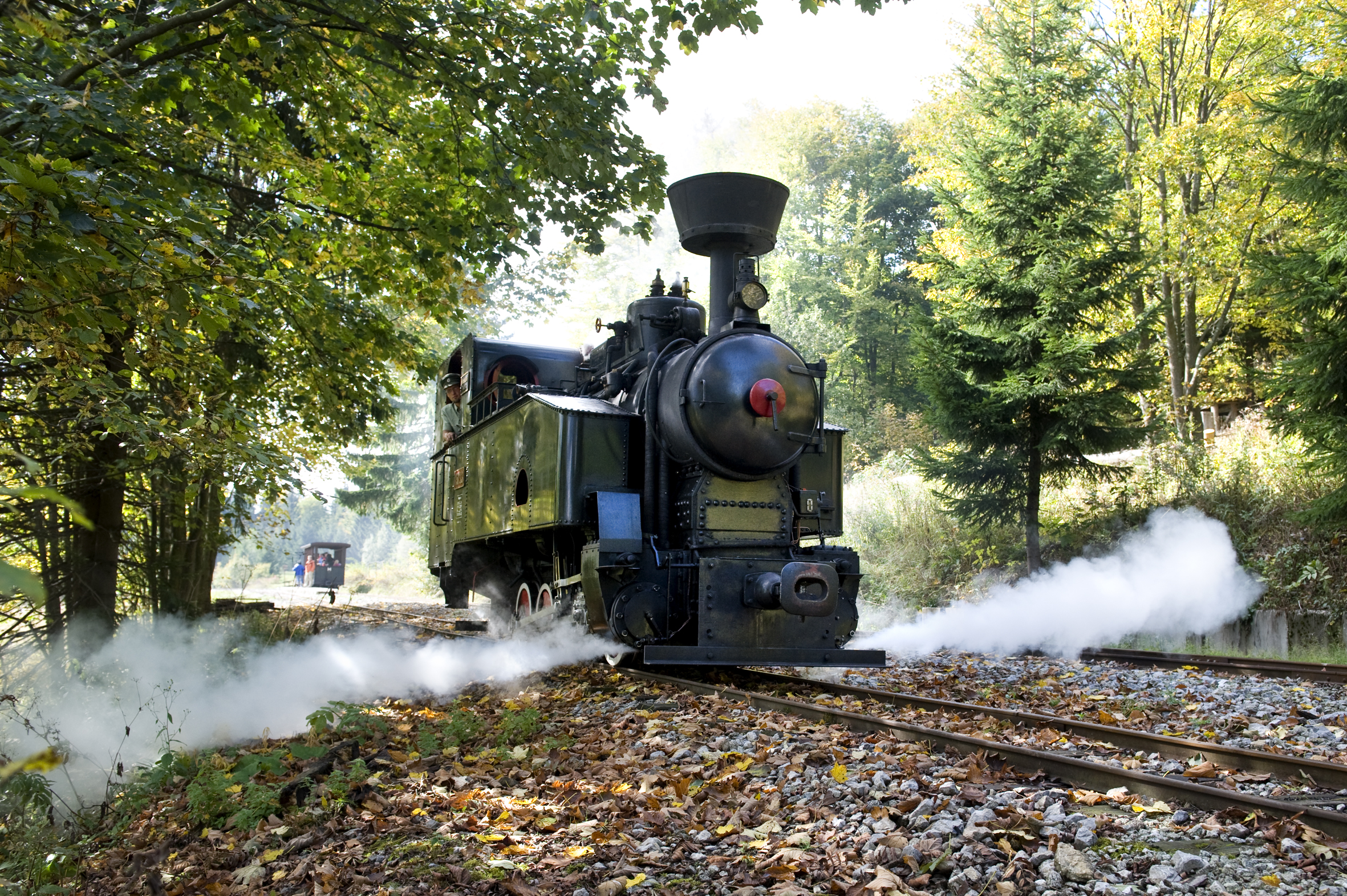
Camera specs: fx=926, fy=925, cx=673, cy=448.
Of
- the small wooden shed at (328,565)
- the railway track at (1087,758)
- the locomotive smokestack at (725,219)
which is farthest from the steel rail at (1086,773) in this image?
the small wooden shed at (328,565)

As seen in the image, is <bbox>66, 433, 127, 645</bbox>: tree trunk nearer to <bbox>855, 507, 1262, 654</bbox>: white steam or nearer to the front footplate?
the front footplate

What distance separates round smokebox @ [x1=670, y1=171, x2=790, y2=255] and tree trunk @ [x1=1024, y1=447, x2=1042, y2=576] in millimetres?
5571

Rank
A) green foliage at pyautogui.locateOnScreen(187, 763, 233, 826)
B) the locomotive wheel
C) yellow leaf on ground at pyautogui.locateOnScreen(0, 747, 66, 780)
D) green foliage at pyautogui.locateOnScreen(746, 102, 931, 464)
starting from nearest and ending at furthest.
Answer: yellow leaf on ground at pyautogui.locateOnScreen(0, 747, 66, 780) < green foliage at pyautogui.locateOnScreen(187, 763, 233, 826) < the locomotive wheel < green foliage at pyautogui.locateOnScreen(746, 102, 931, 464)

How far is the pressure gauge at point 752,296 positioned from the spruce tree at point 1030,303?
15.6 ft

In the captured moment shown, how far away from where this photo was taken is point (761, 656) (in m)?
6.86

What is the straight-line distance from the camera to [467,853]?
Answer: 341cm

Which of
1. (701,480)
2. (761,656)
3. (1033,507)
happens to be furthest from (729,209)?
(1033,507)

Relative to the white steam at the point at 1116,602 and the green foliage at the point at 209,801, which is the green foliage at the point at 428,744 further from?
the white steam at the point at 1116,602

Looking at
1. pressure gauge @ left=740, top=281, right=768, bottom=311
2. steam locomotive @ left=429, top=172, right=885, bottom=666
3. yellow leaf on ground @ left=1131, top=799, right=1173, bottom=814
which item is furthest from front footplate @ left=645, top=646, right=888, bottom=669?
yellow leaf on ground @ left=1131, top=799, right=1173, bottom=814

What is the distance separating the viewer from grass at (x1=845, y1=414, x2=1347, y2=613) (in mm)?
9984

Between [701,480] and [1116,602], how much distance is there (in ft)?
20.8

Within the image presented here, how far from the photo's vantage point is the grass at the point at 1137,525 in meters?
9.98

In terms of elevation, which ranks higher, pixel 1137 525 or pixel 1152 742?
pixel 1137 525

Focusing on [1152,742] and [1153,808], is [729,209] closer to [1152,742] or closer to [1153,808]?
[1152,742]
